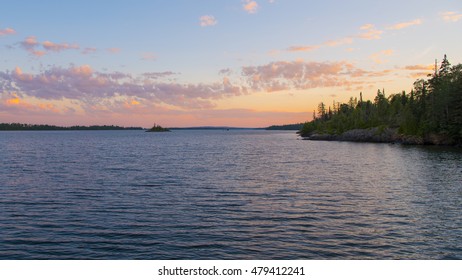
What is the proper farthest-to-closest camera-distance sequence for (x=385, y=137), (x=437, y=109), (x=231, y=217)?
1. (x=385, y=137)
2. (x=437, y=109)
3. (x=231, y=217)

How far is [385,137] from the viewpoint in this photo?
138750 millimetres

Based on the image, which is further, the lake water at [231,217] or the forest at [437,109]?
the forest at [437,109]

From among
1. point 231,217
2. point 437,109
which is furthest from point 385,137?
point 231,217

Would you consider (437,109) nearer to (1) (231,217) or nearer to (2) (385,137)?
(2) (385,137)

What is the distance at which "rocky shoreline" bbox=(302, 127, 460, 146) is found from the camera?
10938 centimetres

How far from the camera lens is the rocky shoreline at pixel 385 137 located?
10938cm

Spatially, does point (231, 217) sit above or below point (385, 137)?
below

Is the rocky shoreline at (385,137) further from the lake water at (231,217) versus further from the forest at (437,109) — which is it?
the lake water at (231,217)

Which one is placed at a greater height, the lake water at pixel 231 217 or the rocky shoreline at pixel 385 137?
the rocky shoreline at pixel 385 137

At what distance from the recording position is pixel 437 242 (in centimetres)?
1989

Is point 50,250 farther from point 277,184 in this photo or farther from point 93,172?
point 93,172

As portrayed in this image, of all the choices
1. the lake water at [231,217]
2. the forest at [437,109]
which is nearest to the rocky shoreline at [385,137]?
the forest at [437,109]
